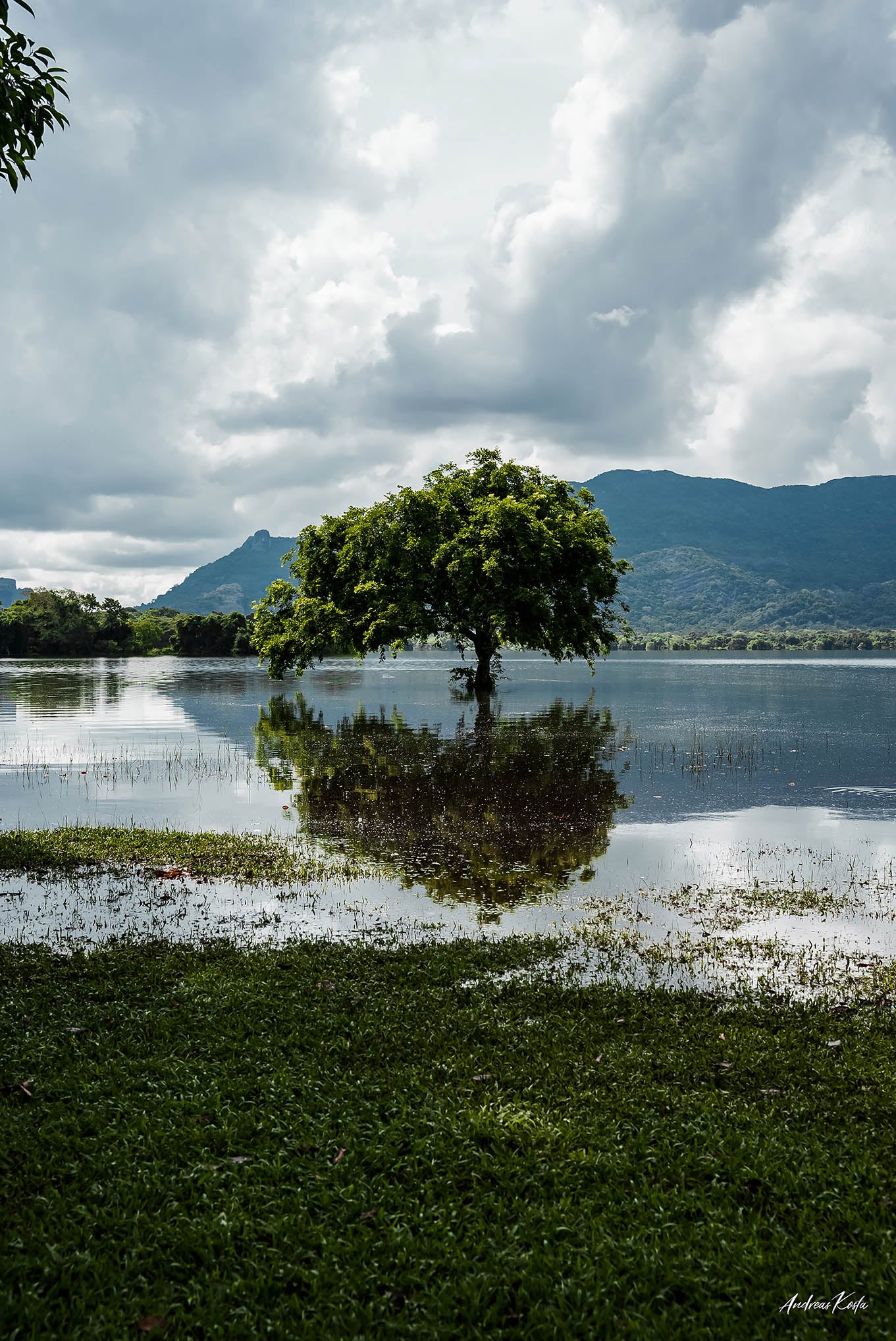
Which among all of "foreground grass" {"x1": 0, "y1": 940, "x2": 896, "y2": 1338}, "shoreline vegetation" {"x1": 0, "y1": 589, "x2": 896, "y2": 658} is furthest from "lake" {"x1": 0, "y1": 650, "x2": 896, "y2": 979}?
"shoreline vegetation" {"x1": 0, "y1": 589, "x2": 896, "y2": 658}

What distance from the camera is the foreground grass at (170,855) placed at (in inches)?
550

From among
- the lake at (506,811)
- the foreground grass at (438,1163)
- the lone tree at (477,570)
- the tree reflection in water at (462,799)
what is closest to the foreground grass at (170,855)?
the lake at (506,811)

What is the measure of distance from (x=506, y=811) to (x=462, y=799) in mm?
1824

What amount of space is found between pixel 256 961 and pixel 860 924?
7994 millimetres

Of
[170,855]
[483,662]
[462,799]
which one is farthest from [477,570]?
[170,855]

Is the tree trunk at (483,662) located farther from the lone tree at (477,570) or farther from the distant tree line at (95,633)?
the distant tree line at (95,633)

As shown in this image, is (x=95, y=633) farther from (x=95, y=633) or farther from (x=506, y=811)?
(x=506, y=811)

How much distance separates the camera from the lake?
460 inches

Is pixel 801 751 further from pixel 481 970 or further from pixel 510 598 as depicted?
pixel 481 970

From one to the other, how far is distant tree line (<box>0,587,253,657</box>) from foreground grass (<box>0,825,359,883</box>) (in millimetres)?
134353

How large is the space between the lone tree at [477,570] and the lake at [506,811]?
4.96 meters

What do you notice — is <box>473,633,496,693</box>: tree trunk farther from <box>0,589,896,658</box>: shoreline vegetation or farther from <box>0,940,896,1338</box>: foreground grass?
<box>0,589,896,658</box>: shoreline vegetation

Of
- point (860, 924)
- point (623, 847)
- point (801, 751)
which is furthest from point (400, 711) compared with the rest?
point (860, 924)

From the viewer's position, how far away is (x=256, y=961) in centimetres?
967
